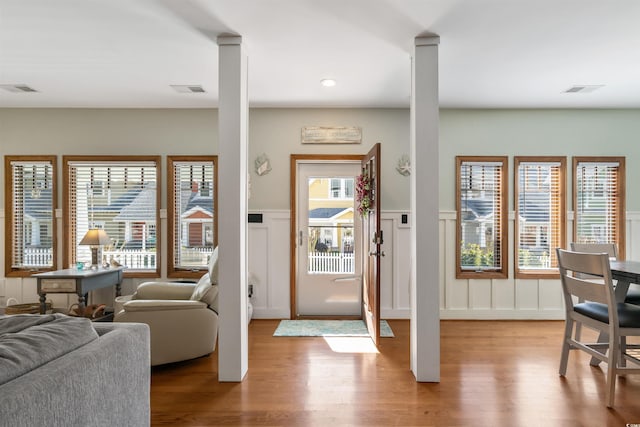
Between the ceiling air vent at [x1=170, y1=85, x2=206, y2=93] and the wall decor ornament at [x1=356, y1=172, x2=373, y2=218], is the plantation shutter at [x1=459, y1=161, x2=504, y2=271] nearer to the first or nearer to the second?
the wall decor ornament at [x1=356, y1=172, x2=373, y2=218]

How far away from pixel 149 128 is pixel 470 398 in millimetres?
4401

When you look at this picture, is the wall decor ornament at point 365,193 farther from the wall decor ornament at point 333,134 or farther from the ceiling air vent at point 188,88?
the ceiling air vent at point 188,88

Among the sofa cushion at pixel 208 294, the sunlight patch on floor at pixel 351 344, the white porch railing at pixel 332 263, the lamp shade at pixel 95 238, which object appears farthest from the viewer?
the white porch railing at pixel 332 263

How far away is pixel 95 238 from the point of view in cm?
434

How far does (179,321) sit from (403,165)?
304 centimetres

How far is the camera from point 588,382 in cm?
290

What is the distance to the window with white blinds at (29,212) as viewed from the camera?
4.74m

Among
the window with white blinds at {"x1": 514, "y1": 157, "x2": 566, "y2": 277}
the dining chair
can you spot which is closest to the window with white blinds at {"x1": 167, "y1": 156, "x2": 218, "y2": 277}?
the dining chair

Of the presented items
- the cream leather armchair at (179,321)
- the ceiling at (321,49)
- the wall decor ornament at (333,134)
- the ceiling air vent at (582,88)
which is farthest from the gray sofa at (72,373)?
the ceiling air vent at (582,88)

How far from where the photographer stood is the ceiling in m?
2.57

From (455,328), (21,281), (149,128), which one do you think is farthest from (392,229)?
(21,281)

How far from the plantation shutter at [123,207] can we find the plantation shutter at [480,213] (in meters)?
3.80

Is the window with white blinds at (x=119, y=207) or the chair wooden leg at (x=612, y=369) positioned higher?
the window with white blinds at (x=119, y=207)

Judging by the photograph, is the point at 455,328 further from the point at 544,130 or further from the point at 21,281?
the point at 21,281
